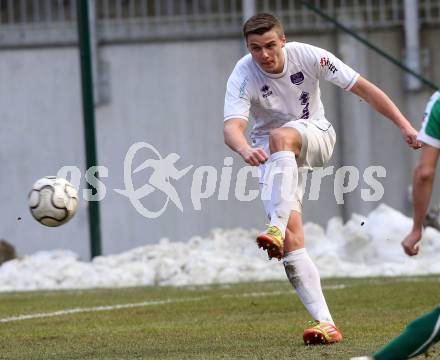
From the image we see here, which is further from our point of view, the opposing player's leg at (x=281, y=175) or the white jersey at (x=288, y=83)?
the white jersey at (x=288, y=83)

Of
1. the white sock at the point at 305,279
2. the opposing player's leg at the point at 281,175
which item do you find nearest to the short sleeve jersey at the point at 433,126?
the opposing player's leg at the point at 281,175

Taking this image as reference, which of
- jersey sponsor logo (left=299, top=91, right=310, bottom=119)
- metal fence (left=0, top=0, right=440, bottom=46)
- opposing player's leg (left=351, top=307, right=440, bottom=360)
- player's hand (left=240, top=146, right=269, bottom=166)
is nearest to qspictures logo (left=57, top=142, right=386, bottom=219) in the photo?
metal fence (left=0, top=0, right=440, bottom=46)

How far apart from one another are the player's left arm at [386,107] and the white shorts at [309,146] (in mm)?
276

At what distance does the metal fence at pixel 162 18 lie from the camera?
14.6 metres

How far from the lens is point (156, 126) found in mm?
14734

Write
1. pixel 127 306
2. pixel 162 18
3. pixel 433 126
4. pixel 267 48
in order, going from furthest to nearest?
pixel 162 18 < pixel 127 306 < pixel 267 48 < pixel 433 126

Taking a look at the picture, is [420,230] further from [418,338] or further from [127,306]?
[127,306]

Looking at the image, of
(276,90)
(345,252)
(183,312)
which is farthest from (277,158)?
(345,252)

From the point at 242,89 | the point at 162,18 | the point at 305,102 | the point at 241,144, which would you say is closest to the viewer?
the point at 241,144

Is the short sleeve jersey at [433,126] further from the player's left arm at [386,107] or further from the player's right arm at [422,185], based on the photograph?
the player's left arm at [386,107]

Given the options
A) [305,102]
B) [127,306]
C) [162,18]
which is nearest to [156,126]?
[162,18]

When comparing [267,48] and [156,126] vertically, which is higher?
[267,48]

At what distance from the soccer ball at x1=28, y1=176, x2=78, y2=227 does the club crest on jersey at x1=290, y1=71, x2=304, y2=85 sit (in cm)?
193

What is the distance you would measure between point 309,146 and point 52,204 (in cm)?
207
